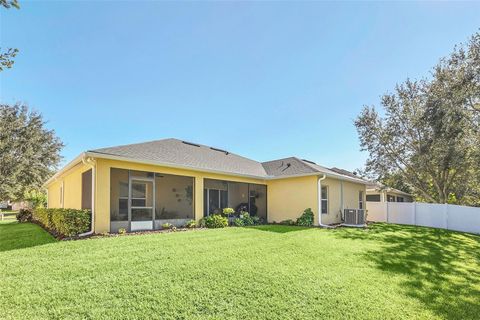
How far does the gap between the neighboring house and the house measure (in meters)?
5.21

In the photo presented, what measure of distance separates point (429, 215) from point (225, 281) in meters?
17.7

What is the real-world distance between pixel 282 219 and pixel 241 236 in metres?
6.12

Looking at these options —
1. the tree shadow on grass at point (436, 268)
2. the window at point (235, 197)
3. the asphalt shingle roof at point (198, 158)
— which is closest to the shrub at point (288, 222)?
the window at point (235, 197)

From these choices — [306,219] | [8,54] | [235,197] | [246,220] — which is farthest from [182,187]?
[8,54]

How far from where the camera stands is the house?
10250 millimetres

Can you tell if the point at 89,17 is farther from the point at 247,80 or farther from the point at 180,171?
the point at 247,80

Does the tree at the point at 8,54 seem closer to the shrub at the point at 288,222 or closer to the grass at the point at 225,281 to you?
the grass at the point at 225,281

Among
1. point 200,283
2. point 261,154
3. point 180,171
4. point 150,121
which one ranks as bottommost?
point 200,283

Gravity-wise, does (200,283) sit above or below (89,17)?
below

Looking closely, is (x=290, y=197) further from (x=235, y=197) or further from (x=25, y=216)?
(x=25, y=216)

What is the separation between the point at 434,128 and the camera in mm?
14219

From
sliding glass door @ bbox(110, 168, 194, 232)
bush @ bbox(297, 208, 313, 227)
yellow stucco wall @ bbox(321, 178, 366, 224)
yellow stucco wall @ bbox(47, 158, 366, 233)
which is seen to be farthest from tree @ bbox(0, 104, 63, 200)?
yellow stucco wall @ bbox(321, 178, 366, 224)

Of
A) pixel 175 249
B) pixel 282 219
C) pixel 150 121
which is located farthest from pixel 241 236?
pixel 150 121

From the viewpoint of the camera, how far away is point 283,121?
799 inches
